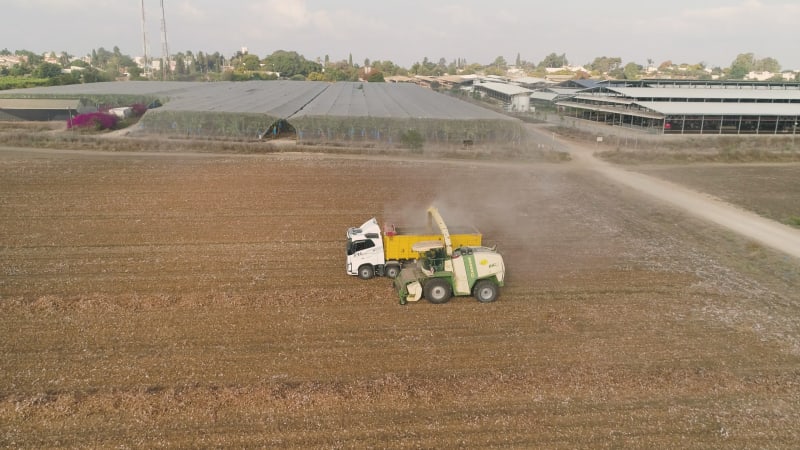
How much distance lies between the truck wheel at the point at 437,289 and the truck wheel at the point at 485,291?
0.92 metres

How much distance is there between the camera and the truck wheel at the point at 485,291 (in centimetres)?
1634

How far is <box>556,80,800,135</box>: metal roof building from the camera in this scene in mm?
55250

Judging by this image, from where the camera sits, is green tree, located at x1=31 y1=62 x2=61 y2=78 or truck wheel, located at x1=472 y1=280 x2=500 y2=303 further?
green tree, located at x1=31 y1=62 x2=61 y2=78

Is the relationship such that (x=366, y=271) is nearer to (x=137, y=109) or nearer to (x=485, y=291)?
(x=485, y=291)

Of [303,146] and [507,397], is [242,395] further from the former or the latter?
[303,146]

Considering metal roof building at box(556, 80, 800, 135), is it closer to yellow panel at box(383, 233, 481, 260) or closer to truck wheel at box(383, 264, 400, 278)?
yellow panel at box(383, 233, 481, 260)

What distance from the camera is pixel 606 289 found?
17.6m

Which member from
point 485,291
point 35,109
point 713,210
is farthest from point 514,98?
point 485,291

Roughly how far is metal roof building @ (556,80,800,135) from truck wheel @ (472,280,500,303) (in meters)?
45.6

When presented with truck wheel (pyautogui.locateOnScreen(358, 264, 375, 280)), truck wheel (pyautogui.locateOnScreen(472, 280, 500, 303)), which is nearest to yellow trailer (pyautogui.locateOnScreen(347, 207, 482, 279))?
truck wheel (pyautogui.locateOnScreen(358, 264, 375, 280))

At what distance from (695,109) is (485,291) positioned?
5007 centimetres

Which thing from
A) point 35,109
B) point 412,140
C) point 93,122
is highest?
point 35,109

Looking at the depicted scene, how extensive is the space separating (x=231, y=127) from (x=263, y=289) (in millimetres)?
32451

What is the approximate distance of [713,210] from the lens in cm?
2777
